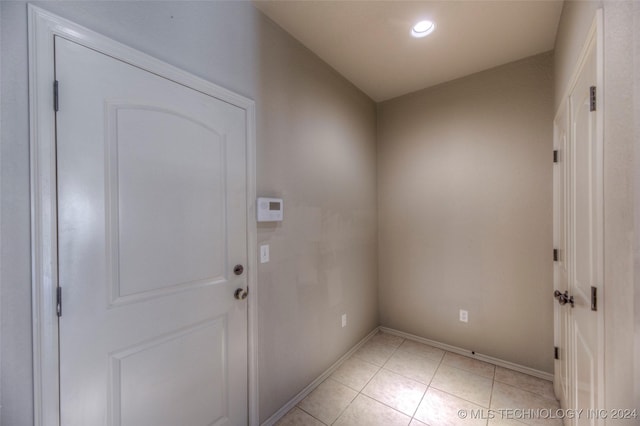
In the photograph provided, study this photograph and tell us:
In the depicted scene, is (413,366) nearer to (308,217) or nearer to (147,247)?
(308,217)

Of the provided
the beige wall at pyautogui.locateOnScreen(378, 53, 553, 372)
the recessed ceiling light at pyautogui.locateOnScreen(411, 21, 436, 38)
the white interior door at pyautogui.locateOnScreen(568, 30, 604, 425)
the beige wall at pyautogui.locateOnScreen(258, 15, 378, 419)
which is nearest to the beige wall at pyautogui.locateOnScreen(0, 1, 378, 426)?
the beige wall at pyautogui.locateOnScreen(258, 15, 378, 419)

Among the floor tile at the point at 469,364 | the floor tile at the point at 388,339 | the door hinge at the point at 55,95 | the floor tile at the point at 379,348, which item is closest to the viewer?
the door hinge at the point at 55,95

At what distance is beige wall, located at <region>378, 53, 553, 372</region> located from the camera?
84.7 inches

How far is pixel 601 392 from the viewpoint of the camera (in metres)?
0.92

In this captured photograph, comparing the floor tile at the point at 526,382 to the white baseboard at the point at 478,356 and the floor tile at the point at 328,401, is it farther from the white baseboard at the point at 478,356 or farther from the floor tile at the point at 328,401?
the floor tile at the point at 328,401

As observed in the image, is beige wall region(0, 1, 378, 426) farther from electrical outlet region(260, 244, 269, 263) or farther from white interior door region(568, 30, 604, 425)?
white interior door region(568, 30, 604, 425)

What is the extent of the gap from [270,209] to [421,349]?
224cm

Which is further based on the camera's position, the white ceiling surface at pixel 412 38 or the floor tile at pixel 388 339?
the floor tile at pixel 388 339

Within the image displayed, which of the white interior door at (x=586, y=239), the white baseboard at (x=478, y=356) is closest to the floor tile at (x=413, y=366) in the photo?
the white baseboard at (x=478, y=356)

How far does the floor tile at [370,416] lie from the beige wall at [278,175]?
395mm

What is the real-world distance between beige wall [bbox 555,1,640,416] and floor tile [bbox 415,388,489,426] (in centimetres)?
111

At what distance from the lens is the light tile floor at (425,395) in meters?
1.74

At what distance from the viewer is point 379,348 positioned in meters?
2.66

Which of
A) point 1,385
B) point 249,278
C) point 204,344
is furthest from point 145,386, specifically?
point 249,278
